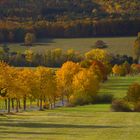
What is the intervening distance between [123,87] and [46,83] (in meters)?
33.5

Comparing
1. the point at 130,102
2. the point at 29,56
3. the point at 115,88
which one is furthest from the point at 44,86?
the point at 29,56

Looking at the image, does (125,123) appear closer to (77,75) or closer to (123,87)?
(77,75)

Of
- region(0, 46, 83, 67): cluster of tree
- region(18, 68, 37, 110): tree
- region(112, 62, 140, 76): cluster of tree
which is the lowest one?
region(112, 62, 140, 76): cluster of tree

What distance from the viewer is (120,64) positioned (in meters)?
186

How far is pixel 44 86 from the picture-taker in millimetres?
101812

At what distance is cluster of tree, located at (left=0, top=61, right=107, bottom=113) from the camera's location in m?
86.6

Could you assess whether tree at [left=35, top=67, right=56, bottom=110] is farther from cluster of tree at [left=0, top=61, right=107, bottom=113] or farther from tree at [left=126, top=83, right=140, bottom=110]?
tree at [left=126, top=83, right=140, bottom=110]

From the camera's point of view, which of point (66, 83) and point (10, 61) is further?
point (10, 61)

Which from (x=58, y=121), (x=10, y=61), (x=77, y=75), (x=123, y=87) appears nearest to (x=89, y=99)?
(x=77, y=75)

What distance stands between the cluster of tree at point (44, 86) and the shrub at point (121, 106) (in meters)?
15.6

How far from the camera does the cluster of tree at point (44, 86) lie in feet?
284

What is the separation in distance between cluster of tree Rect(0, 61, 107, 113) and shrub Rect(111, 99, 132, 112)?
15.6m

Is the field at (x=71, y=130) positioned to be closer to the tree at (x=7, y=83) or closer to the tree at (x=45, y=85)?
the tree at (x=7, y=83)

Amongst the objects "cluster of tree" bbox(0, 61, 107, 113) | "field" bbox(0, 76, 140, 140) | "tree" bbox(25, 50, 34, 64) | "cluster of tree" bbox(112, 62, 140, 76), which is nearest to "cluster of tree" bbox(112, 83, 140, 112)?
"cluster of tree" bbox(0, 61, 107, 113)
